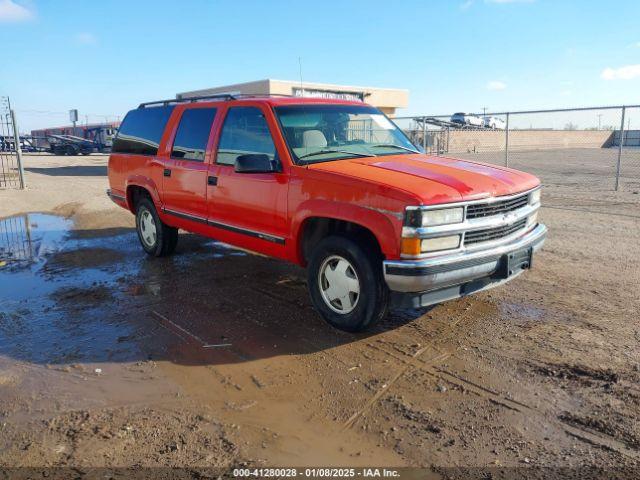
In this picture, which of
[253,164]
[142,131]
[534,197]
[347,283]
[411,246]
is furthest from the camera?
[142,131]

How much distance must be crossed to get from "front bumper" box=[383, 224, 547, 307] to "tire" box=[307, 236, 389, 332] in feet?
0.63

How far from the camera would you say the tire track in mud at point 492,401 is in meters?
2.91

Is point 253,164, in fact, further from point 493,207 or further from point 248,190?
point 493,207

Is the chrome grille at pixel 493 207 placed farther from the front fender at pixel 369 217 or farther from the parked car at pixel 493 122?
the parked car at pixel 493 122

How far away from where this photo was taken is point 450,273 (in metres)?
3.94

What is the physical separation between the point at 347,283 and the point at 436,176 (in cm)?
→ 115

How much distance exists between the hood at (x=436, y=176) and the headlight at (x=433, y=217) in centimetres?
8

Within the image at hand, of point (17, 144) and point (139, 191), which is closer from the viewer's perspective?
point (139, 191)

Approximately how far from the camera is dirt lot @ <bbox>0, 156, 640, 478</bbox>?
2.92 metres

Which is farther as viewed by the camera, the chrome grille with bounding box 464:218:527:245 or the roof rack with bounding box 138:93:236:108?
the roof rack with bounding box 138:93:236:108

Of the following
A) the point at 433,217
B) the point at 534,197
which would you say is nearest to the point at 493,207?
the point at 433,217

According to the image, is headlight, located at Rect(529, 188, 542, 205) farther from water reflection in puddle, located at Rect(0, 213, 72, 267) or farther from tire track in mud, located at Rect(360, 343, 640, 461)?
water reflection in puddle, located at Rect(0, 213, 72, 267)

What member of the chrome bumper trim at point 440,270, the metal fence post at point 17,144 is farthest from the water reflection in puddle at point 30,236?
the chrome bumper trim at point 440,270

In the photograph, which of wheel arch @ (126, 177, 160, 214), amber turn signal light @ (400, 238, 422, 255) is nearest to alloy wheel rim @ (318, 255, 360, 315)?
amber turn signal light @ (400, 238, 422, 255)
